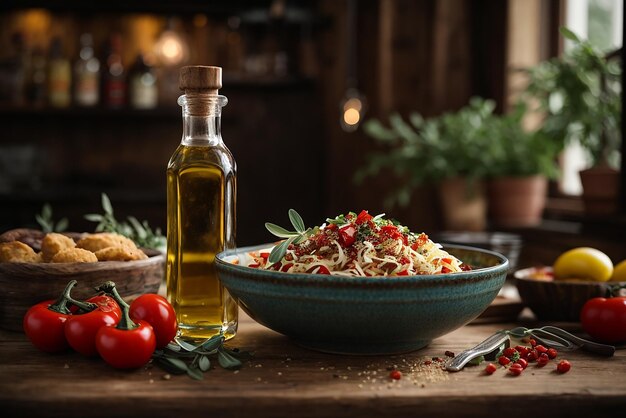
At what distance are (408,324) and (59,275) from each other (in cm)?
56

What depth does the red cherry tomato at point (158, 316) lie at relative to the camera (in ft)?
3.52

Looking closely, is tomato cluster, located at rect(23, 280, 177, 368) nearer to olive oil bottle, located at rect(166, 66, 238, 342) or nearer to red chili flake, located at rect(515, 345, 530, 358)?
olive oil bottle, located at rect(166, 66, 238, 342)

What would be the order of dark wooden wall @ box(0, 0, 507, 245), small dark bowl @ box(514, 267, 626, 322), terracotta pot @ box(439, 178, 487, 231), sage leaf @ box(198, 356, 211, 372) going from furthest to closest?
1. dark wooden wall @ box(0, 0, 507, 245)
2. terracotta pot @ box(439, 178, 487, 231)
3. small dark bowl @ box(514, 267, 626, 322)
4. sage leaf @ box(198, 356, 211, 372)

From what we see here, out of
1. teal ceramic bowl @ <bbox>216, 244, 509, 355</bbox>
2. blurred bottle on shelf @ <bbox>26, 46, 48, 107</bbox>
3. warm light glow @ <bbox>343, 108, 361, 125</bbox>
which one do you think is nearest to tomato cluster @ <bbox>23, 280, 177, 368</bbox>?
teal ceramic bowl @ <bbox>216, 244, 509, 355</bbox>

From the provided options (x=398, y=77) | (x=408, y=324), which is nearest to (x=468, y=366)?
(x=408, y=324)

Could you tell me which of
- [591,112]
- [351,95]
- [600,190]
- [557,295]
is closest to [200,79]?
[557,295]

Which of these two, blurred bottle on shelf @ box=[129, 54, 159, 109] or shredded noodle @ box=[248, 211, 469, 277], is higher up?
blurred bottle on shelf @ box=[129, 54, 159, 109]

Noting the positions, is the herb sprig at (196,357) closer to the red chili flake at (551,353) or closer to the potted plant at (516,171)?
the red chili flake at (551,353)

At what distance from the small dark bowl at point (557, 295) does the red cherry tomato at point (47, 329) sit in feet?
2.73

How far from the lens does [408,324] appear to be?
1.03m

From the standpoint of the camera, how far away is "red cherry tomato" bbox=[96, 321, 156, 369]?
0.99m

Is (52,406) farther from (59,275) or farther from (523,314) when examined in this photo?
(523,314)

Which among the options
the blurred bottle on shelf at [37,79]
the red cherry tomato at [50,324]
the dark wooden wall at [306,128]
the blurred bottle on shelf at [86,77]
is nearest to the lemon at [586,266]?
the red cherry tomato at [50,324]

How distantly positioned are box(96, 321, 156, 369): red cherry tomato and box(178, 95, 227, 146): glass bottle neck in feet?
1.08
